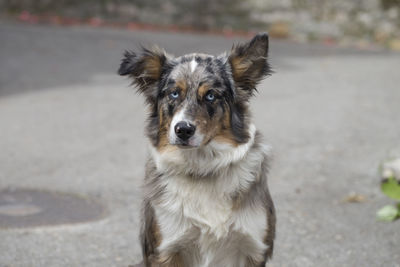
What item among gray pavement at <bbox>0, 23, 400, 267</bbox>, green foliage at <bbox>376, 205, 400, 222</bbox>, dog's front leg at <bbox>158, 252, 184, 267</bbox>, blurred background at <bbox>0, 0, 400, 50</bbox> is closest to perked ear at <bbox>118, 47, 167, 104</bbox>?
dog's front leg at <bbox>158, 252, 184, 267</bbox>

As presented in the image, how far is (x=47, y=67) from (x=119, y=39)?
113 inches

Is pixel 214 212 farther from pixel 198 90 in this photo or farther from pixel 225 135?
pixel 198 90

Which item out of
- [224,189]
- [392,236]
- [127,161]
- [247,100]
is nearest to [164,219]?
[224,189]

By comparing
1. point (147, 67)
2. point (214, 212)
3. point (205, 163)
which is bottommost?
point (214, 212)

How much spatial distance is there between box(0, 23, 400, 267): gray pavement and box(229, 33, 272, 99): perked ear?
1.85m

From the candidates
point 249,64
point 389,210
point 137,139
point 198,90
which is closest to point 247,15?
point 137,139

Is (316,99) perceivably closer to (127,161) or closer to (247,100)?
(127,161)

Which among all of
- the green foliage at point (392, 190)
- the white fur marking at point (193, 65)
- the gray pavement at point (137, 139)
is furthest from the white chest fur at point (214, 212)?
the green foliage at point (392, 190)

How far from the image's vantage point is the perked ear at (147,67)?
4.64 meters

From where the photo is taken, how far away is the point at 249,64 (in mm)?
4680

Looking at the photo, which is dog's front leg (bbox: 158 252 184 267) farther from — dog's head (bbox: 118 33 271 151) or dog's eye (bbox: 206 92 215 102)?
dog's eye (bbox: 206 92 215 102)

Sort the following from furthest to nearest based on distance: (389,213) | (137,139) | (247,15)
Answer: (247,15) < (137,139) < (389,213)

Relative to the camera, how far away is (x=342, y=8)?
57.4 ft

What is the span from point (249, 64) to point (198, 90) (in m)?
0.49
